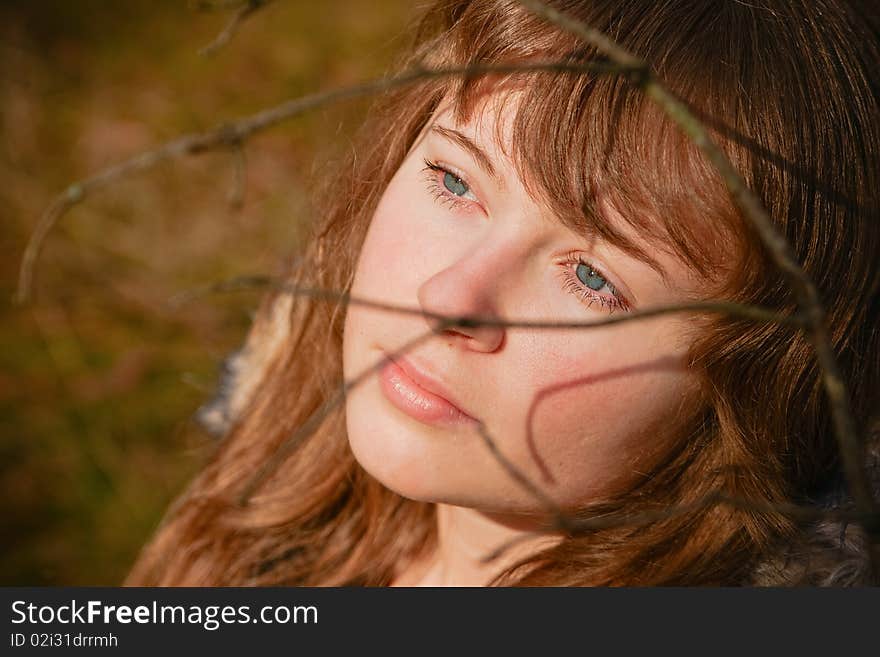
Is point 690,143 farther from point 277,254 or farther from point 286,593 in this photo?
point 277,254

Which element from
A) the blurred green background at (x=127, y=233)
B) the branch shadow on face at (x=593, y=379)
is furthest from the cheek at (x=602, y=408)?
the blurred green background at (x=127, y=233)

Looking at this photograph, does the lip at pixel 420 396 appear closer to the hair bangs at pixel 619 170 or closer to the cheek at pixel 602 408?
the cheek at pixel 602 408

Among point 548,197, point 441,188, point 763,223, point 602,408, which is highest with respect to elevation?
point 441,188

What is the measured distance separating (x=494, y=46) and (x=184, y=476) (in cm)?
137

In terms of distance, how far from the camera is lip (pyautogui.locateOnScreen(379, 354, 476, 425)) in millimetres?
1033

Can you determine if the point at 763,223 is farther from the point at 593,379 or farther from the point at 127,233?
the point at 127,233

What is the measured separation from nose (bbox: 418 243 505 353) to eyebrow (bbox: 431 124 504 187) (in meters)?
0.09

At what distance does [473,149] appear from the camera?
3.35 feet

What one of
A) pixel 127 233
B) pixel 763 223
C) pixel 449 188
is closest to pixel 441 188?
pixel 449 188

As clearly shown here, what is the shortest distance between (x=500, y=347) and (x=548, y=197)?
0.53 ft

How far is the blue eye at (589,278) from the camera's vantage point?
991 mm

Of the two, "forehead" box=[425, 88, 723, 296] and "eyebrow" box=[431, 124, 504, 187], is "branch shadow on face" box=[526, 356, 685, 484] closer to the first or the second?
"forehead" box=[425, 88, 723, 296]

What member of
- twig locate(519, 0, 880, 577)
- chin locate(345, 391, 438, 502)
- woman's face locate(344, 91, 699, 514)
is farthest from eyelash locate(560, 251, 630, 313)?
twig locate(519, 0, 880, 577)

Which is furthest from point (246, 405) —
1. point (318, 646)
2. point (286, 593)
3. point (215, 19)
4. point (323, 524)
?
point (215, 19)
